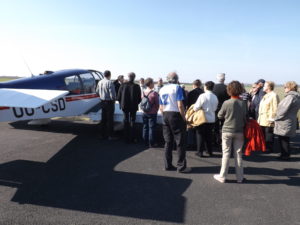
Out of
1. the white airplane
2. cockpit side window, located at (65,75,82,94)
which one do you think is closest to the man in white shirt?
the white airplane

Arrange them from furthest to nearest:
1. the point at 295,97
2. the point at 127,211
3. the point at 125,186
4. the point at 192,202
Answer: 1. the point at 295,97
2. the point at 125,186
3. the point at 192,202
4. the point at 127,211

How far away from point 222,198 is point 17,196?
9.80 feet

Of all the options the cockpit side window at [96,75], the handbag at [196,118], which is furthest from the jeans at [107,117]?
the handbag at [196,118]

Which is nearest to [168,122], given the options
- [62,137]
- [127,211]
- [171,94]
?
[171,94]

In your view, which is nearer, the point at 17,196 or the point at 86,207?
the point at 86,207

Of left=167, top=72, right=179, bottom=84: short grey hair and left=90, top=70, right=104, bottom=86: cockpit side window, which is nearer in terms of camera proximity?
left=167, top=72, right=179, bottom=84: short grey hair

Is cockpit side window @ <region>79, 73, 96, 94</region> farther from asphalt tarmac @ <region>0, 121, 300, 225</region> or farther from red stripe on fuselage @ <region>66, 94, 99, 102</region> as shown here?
asphalt tarmac @ <region>0, 121, 300, 225</region>

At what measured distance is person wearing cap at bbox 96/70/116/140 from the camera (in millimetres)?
6289

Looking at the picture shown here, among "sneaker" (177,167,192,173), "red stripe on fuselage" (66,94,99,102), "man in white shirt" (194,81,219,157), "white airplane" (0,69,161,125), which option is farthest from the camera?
"red stripe on fuselage" (66,94,99,102)

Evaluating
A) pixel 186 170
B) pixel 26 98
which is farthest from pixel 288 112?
pixel 26 98

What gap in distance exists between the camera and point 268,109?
5402 mm

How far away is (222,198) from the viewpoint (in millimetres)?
3455

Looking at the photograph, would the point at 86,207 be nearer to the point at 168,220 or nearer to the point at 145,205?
the point at 145,205

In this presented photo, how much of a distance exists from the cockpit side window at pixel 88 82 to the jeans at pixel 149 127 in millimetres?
2568
